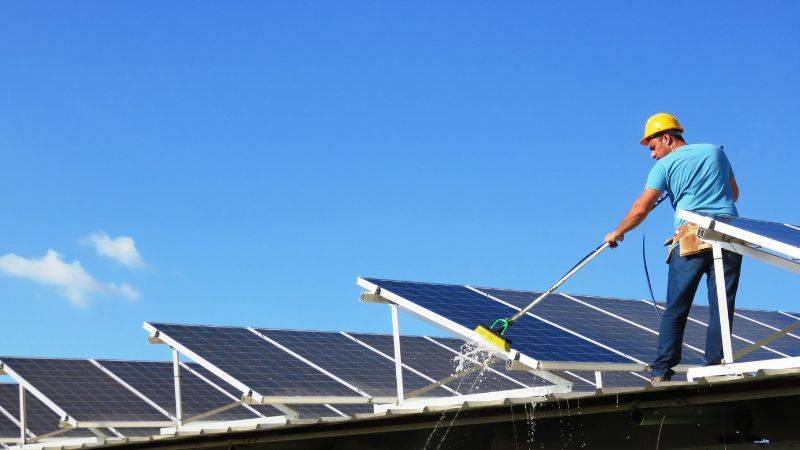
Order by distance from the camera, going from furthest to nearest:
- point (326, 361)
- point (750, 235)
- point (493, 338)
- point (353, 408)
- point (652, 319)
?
1. point (353, 408)
2. point (326, 361)
3. point (652, 319)
4. point (493, 338)
5. point (750, 235)

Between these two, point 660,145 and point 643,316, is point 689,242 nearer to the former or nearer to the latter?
point 660,145

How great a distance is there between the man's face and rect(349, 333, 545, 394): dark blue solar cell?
4.97 metres

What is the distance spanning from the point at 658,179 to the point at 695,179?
12.2 inches

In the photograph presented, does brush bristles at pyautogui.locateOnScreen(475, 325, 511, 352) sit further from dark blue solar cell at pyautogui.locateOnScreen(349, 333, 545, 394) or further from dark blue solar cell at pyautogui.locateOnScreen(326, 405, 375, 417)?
dark blue solar cell at pyautogui.locateOnScreen(326, 405, 375, 417)

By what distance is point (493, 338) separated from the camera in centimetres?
1109

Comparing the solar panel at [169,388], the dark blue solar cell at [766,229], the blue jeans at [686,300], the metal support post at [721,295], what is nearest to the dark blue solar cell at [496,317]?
the blue jeans at [686,300]

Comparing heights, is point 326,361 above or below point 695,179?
above

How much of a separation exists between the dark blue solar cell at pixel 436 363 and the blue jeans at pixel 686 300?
15.8 ft

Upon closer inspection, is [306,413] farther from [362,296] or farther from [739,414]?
[739,414]

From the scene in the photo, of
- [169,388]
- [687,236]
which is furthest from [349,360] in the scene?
[687,236]

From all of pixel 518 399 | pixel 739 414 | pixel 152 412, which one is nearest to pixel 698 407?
pixel 739 414

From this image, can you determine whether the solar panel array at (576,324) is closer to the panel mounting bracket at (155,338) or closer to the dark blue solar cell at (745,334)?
the dark blue solar cell at (745,334)

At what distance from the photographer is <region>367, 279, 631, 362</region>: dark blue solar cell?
36.5ft

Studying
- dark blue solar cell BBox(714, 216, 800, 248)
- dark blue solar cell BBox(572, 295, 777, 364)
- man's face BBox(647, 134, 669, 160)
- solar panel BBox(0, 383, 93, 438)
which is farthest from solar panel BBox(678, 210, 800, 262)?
solar panel BBox(0, 383, 93, 438)
